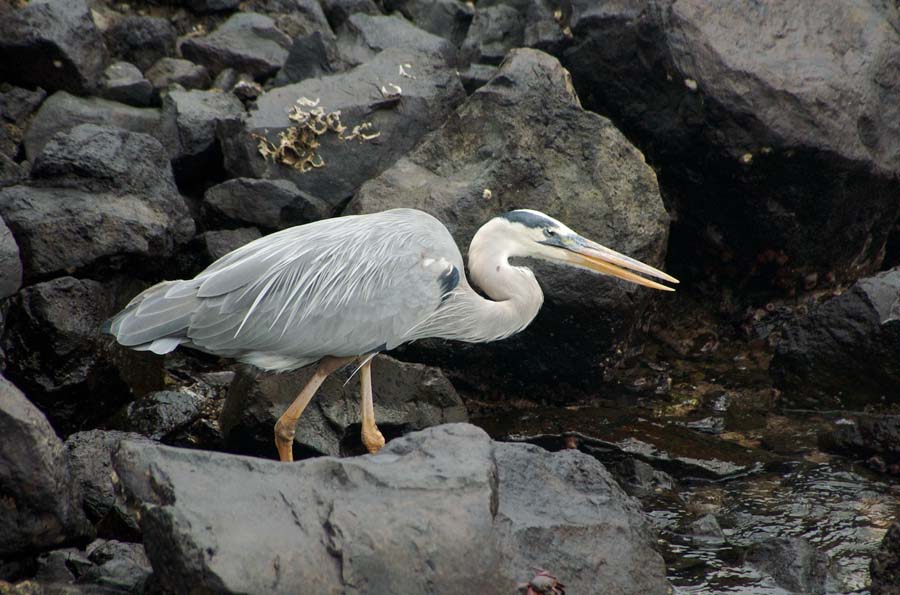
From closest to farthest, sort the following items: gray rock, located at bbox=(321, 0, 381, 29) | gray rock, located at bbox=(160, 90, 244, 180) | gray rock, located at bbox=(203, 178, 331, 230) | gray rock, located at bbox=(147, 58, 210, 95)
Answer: gray rock, located at bbox=(203, 178, 331, 230), gray rock, located at bbox=(160, 90, 244, 180), gray rock, located at bbox=(147, 58, 210, 95), gray rock, located at bbox=(321, 0, 381, 29)

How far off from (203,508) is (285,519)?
257 mm

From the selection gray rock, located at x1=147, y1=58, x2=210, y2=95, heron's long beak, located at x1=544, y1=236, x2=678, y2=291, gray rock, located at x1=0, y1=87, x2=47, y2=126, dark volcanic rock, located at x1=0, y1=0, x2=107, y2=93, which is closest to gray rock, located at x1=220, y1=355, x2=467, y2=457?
heron's long beak, located at x1=544, y1=236, x2=678, y2=291

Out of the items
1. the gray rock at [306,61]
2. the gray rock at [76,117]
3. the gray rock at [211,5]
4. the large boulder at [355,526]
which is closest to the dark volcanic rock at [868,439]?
the large boulder at [355,526]

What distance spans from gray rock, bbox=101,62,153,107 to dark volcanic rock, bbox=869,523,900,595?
602 centimetres

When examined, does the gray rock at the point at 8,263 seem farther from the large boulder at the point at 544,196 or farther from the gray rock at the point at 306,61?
the gray rock at the point at 306,61

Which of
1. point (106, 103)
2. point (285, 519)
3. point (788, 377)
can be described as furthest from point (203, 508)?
point (106, 103)

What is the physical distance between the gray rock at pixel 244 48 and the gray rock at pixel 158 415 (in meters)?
3.42

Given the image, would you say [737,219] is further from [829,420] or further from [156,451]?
[156,451]

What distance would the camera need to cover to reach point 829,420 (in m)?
6.61

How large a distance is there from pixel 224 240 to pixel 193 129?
1.23m

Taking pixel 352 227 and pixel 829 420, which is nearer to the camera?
pixel 352 227

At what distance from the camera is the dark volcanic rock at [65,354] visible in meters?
6.05

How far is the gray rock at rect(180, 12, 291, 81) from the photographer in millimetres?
8820

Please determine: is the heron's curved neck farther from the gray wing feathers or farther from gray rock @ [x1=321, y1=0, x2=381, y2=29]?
gray rock @ [x1=321, y1=0, x2=381, y2=29]
